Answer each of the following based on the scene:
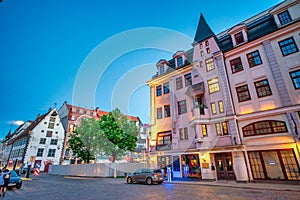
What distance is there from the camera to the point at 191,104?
20.5 m

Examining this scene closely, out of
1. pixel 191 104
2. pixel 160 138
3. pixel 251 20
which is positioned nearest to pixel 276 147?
pixel 191 104

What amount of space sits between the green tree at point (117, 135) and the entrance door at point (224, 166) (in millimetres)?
14747

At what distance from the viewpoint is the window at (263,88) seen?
15.5 m

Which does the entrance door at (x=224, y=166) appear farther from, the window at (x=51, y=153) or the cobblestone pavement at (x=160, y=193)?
the window at (x=51, y=153)

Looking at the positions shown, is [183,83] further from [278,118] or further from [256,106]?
[278,118]

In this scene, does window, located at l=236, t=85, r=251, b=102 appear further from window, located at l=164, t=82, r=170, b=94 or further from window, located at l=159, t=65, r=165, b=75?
window, located at l=159, t=65, r=165, b=75

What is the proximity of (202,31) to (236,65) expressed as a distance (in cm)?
737

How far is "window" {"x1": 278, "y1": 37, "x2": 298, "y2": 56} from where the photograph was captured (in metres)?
15.0

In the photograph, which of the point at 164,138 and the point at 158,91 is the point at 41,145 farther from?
the point at 164,138

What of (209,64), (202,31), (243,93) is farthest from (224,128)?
(202,31)

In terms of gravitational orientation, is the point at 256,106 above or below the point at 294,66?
below

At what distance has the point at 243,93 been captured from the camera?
1689cm

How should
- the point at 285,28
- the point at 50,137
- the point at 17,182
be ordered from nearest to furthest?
the point at 17,182, the point at 285,28, the point at 50,137

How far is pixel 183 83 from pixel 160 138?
8.18 m
